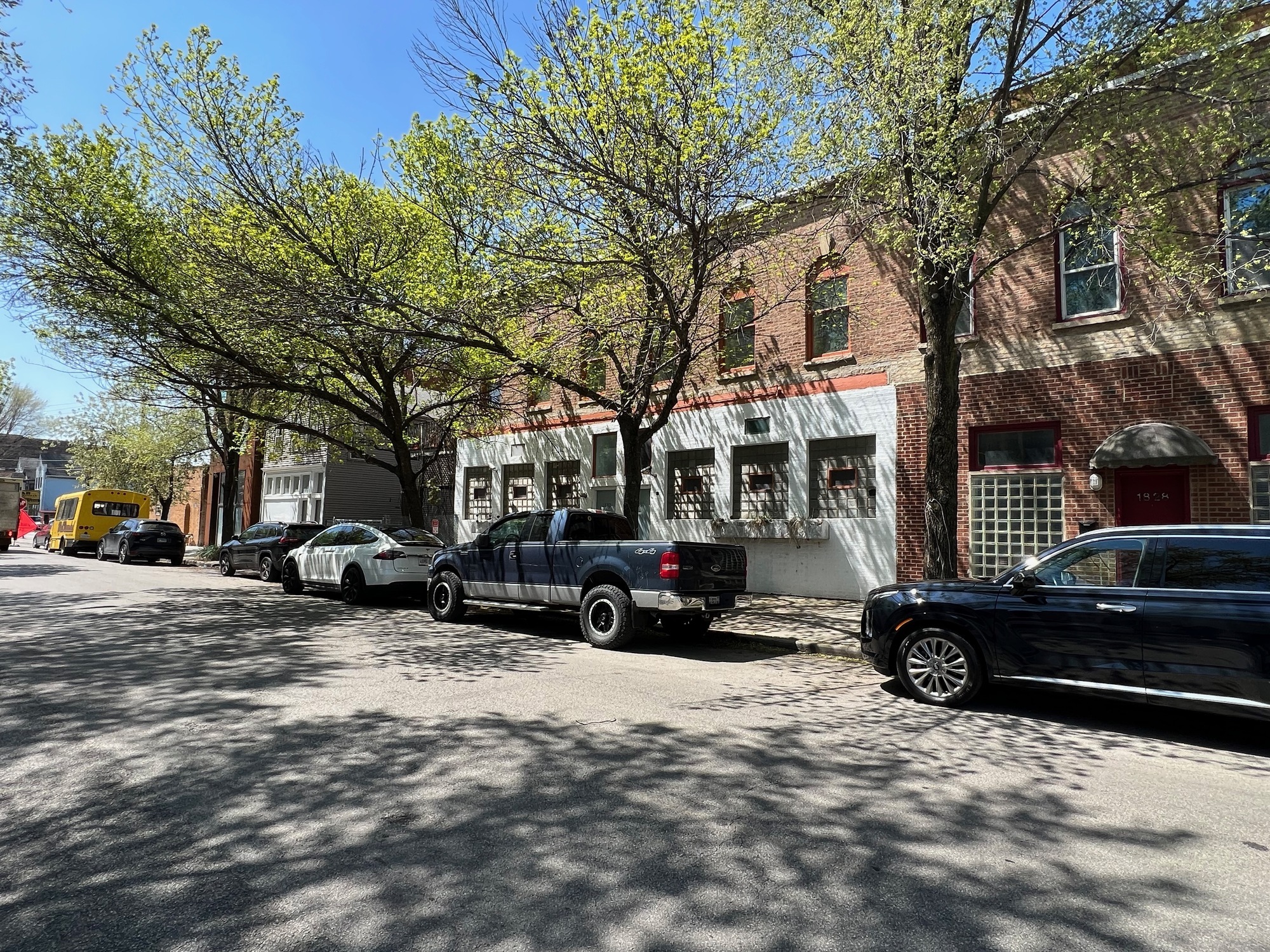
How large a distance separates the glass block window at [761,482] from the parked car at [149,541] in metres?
20.2

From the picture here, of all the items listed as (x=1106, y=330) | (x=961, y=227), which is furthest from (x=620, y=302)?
(x=1106, y=330)

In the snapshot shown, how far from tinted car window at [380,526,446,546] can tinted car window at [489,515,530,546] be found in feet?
10.1

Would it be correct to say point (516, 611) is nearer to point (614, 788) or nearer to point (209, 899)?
point (614, 788)

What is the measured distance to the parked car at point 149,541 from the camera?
25.3 m

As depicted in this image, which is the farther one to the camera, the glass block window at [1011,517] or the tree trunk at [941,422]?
the glass block window at [1011,517]

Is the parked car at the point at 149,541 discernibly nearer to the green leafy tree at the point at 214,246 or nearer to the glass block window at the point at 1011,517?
the green leafy tree at the point at 214,246

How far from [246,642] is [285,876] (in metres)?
7.05

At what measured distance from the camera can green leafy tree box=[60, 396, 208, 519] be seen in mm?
34031

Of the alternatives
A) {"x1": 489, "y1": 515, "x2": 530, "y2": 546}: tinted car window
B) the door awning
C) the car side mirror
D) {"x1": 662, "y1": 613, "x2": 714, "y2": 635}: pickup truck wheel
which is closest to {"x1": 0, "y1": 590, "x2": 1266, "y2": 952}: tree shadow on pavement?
the car side mirror

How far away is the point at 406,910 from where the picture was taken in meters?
3.06

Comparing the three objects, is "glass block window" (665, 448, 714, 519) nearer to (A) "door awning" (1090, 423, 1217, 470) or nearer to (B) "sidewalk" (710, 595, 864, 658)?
(B) "sidewalk" (710, 595, 864, 658)

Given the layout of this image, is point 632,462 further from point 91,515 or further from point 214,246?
point 91,515

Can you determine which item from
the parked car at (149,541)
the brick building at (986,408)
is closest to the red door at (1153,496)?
the brick building at (986,408)

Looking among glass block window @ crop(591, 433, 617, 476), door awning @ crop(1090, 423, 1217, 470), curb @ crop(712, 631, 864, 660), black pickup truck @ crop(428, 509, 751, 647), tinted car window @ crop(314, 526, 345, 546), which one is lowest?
curb @ crop(712, 631, 864, 660)
